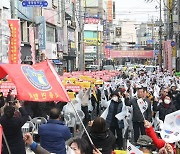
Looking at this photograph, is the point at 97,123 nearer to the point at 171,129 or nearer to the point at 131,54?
the point at 171,129

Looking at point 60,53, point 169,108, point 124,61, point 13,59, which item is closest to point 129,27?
point 124,61

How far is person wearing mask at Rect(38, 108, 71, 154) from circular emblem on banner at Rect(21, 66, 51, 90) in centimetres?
92

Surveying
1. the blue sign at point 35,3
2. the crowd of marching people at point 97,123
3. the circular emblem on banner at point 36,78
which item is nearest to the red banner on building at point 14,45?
the blue sign at point 35,3

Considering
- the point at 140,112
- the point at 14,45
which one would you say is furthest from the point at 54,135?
the point at 14,45

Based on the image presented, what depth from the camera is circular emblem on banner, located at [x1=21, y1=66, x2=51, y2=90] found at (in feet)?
19.1

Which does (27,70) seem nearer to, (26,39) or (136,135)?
(136,135)

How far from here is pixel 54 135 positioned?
6836 millimetres

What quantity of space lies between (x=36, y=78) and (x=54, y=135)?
116cm

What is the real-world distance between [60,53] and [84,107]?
114 ft

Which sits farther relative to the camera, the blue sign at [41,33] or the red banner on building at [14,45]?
the blue sign at [41,33]

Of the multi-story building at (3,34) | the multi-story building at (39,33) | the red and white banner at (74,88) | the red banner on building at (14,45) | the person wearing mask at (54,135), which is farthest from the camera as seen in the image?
the multi-story building at (3,34)

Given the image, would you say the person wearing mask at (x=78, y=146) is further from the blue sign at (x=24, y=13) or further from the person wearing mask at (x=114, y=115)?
the blue sign at (x=24, y=13)

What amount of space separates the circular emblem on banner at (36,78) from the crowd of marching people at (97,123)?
0.45 m

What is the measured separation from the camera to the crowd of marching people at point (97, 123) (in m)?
5.89
